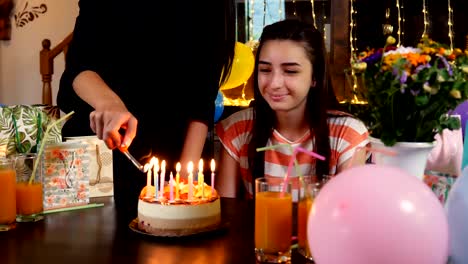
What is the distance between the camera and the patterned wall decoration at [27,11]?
4.88 metres

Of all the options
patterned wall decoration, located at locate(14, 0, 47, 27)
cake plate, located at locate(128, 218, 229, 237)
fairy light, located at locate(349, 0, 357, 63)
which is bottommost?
cake plate, located at locate(128, 218, 229, 237)

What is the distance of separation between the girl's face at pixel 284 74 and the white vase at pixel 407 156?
0.92 m

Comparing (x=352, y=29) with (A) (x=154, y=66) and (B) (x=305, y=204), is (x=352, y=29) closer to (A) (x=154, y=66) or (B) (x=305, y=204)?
(A) (x=154, y=66)

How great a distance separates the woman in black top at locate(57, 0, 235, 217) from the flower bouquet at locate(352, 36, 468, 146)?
934 mm

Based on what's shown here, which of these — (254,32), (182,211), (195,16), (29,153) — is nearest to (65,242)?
(182,211)

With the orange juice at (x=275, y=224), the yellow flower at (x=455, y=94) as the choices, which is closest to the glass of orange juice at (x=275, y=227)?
the orange juice at (x=275, y=224)

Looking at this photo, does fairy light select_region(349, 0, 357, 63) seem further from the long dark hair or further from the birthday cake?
the birthday cake

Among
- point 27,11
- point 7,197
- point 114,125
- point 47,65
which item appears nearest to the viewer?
point 7,197

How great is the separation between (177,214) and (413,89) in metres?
0.56

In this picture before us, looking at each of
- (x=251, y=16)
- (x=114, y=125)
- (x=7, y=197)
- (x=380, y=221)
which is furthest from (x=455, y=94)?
(x=251, y=16)

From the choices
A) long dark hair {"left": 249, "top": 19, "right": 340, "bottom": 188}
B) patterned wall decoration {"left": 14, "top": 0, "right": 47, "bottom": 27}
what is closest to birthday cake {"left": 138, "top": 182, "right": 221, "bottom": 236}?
long dark hair {"left": 249, "top": 19, "right": 340, "bottom": 188}

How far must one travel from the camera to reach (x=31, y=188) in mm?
1390

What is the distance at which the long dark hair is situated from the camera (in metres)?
2.01

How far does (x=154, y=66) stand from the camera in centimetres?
188
